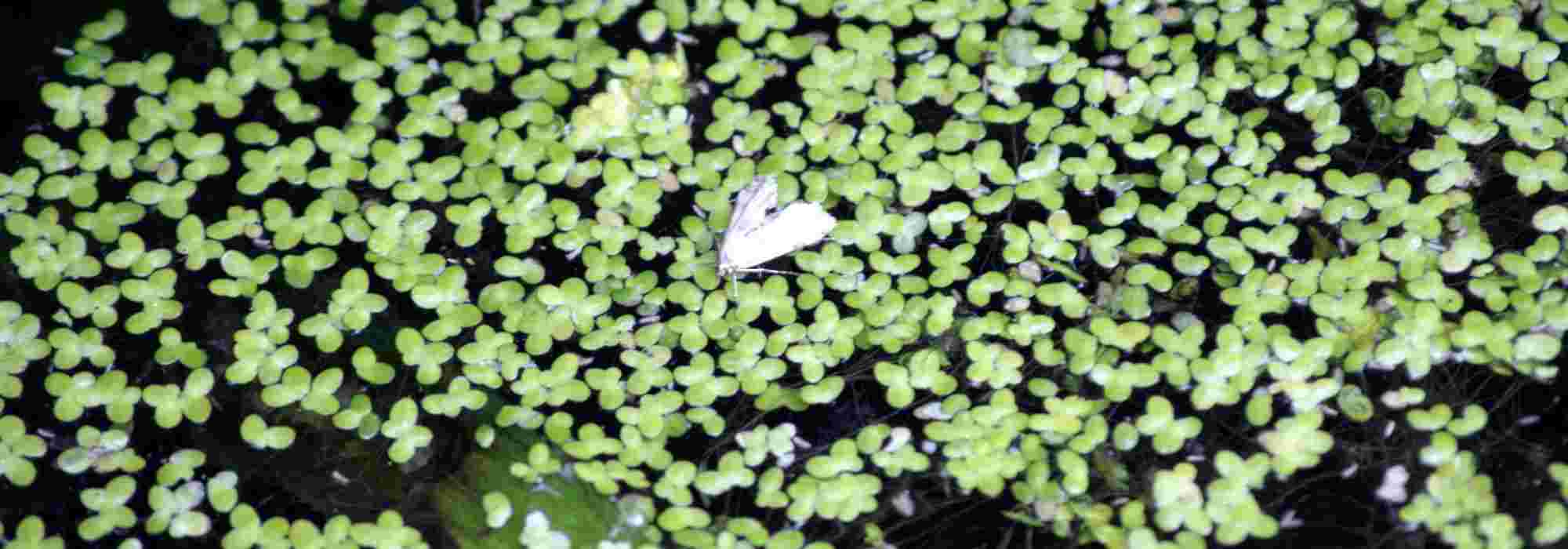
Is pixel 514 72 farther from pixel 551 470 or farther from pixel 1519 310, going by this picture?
pixel 1519 310

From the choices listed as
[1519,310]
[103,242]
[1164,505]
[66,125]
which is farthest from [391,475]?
[1519,310]

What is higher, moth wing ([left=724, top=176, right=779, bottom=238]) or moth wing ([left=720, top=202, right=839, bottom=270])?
moth wing ([left=724, top=176, right=779, bottom=238])

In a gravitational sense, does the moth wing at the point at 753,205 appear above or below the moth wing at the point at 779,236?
above

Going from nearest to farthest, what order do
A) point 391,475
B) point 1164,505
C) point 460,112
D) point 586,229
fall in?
point 1164,505
point 391,475
point 586,229
point 460,112

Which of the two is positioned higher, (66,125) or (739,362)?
(66,125)
